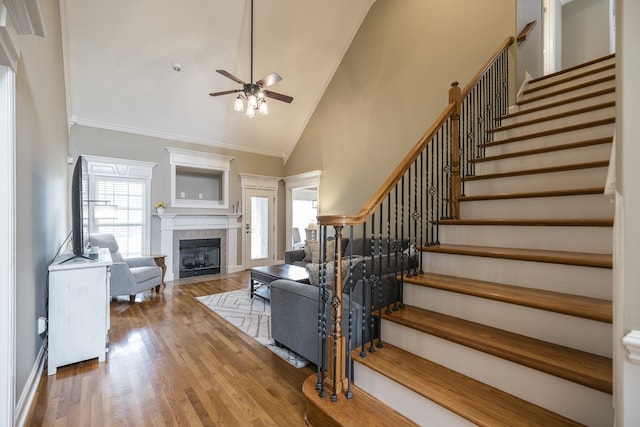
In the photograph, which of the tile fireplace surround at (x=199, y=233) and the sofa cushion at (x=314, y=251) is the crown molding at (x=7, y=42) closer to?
the sofa cushion at (x=314, y=251)

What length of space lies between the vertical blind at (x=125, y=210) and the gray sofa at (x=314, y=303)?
4.24 metres

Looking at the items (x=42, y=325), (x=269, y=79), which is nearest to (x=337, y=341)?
(x=42, y=325)

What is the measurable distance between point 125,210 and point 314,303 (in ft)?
16.2

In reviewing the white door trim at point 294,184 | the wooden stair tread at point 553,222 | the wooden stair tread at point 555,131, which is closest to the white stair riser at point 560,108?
the wooden stair tread at point 555,131

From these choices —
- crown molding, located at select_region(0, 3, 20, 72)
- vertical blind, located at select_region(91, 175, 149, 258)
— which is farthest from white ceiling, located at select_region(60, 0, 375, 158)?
crown molding, located at select_region(0, 3, 20, 72)

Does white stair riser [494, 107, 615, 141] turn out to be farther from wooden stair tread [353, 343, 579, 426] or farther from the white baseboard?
the white baseboard

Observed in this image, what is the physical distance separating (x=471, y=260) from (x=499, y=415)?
1049 mm

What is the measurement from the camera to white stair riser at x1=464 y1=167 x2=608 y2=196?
2164 millimetres

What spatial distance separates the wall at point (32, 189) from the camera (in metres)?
1.87

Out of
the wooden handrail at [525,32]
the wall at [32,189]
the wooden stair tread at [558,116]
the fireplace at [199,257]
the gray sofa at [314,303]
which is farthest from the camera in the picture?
the fireplace at [199,257]

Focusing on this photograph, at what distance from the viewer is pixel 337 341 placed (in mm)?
1759

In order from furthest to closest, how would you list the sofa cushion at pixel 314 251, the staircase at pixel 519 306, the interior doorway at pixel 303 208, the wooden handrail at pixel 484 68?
the interior doorway at pixel 303 208
the sofa cushion at pixel 314 251
the wooden handrail at pixel 484 68
the staircase at pixel 519 306

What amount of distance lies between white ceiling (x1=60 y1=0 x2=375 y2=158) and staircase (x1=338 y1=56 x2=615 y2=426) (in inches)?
168

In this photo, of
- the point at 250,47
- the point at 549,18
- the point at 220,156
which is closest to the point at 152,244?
the point at 220,156
